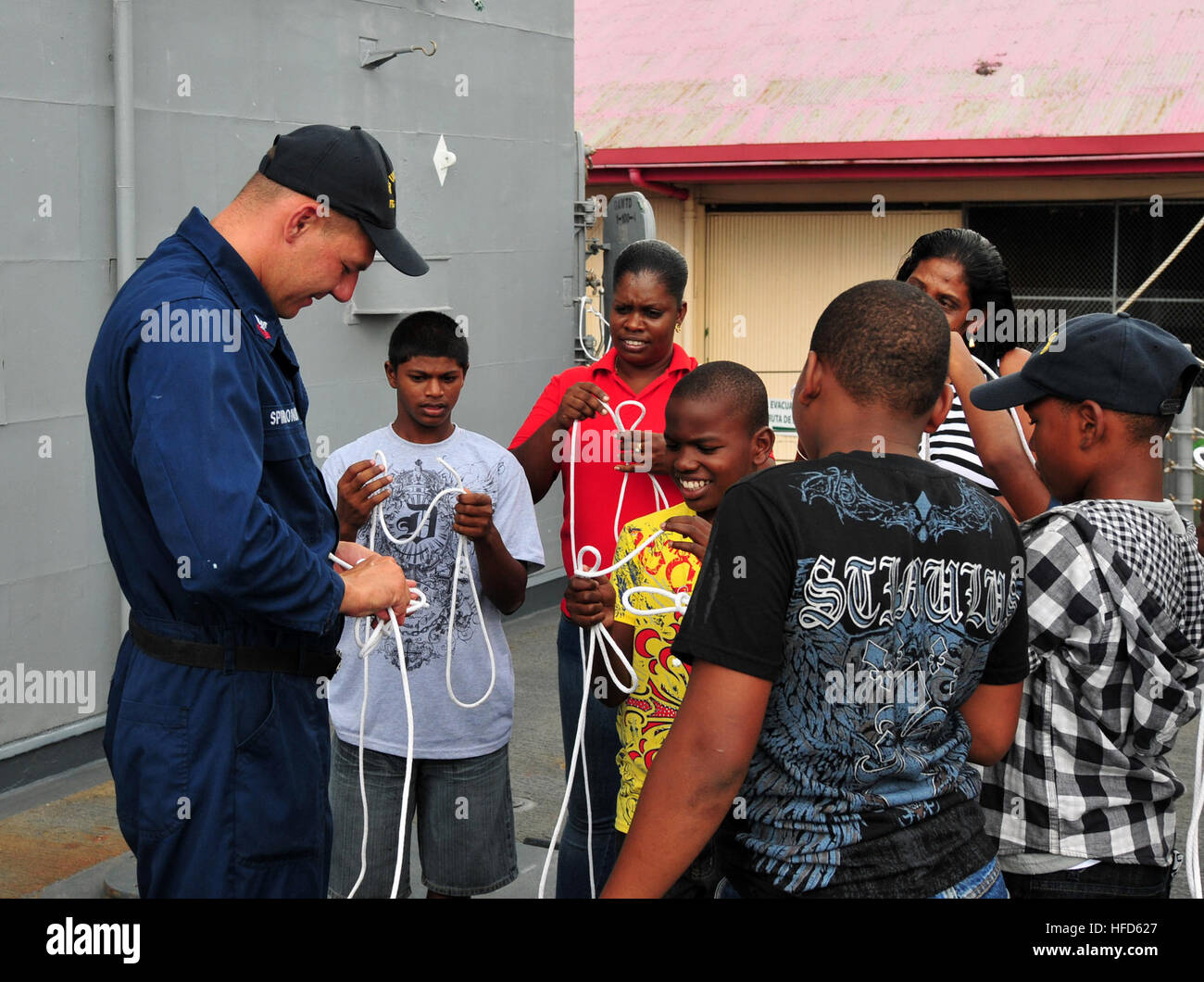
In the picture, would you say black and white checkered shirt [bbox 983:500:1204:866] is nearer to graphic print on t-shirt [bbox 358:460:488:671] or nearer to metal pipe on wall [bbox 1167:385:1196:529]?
graphic print on t-shirt [bbox 358:460:488:671]

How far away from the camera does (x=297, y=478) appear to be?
2.70m

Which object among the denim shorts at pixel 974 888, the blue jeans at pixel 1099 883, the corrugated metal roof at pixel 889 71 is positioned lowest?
the blue jeans at pixel 1099 883

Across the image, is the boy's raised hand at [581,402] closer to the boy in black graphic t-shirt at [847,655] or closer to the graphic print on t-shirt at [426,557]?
the graphic print on t-shirt at [426,557]

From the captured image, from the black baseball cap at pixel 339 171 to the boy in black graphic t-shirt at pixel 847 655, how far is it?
1094 mm

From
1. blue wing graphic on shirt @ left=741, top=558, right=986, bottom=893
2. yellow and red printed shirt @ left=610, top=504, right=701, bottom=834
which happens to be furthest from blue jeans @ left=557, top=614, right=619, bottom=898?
blue wing graphic on shirt @ left=741, top=558, right=986, bottom=893

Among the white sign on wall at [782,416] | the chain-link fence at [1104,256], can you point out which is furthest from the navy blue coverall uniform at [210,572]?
the chain-link fence at [1104,256]

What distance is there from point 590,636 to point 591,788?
0.89 metres

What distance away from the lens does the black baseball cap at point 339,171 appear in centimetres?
266

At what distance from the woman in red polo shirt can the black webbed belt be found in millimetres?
1177

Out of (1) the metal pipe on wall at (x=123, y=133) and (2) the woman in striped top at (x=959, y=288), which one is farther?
(1) the metal pipe on wall at (x=123, y=133)

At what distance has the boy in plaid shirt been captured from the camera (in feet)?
8.03
